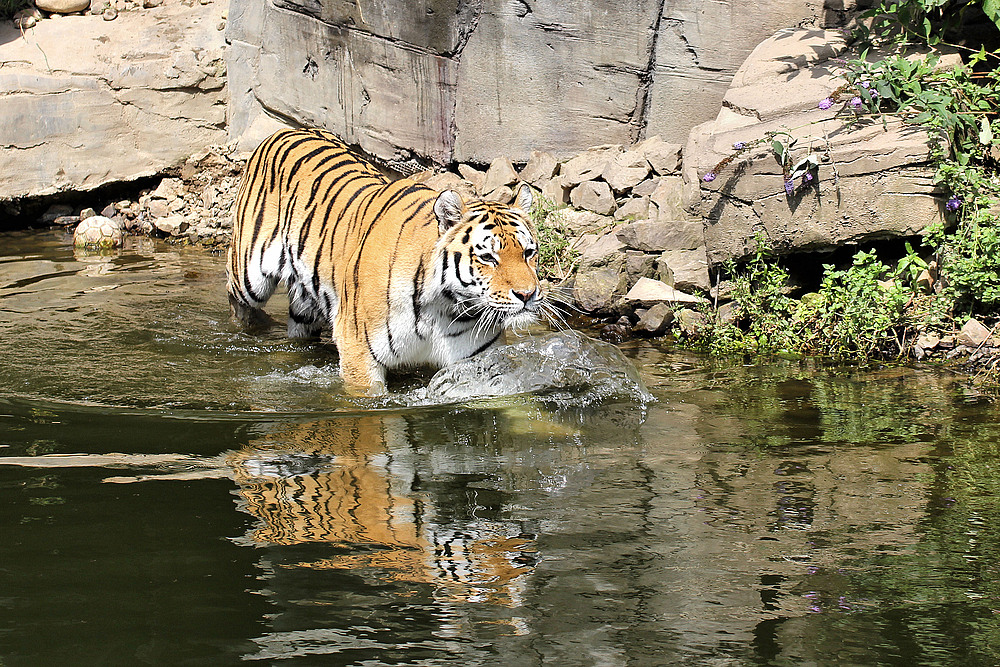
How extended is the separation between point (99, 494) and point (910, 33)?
472 centimetres

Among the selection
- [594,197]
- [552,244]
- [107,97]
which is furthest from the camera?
[107,97]

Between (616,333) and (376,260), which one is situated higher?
(376,260)

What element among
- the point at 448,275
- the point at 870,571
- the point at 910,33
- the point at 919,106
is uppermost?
the point at 910,33

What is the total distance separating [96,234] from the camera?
816cm

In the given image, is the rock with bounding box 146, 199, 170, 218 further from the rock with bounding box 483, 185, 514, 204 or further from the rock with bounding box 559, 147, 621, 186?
the rock with bounding box 559, 147, 621, 186

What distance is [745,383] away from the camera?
4.59 meters

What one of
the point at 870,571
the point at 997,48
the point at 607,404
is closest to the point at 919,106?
the point at 997,48

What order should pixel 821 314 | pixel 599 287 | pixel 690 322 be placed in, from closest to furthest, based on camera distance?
pixel 821 314
pixel 690 322
pixel 599 287

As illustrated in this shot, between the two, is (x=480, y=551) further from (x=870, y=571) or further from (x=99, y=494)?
(x=99, y=494)

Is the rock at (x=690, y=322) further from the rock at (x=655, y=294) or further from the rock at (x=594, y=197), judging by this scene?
the rock at (x=594, y=197)

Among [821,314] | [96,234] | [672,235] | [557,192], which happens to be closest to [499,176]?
[557,192]

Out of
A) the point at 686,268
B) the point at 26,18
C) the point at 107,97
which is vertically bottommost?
the point at 686,268

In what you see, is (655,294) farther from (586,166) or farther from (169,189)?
(169,189)

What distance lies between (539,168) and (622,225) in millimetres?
1096
